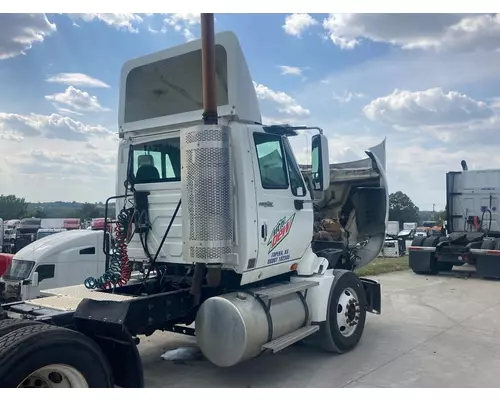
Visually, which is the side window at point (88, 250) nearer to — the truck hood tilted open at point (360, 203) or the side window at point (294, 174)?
the truck hood tilted open at point (360, 203)

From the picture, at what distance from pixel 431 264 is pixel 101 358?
1236 centimetres

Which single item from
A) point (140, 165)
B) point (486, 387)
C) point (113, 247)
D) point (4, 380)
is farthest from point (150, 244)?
point (486, 387)

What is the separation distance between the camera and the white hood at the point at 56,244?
381 inches

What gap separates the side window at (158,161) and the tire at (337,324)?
7.87 ft

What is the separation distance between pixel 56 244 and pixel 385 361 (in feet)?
22.0

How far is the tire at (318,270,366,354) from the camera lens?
6.16 metres

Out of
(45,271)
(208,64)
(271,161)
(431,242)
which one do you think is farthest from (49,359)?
(431,242)

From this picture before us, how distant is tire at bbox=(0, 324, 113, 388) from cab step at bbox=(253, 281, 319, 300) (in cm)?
181

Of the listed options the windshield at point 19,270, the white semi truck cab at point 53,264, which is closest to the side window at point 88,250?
the white semi truck cab at point 53,264

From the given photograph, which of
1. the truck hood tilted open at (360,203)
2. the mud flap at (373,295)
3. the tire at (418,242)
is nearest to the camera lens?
the mud flap at (373,295)

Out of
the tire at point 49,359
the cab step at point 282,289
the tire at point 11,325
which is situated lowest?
the tire at point 49,359

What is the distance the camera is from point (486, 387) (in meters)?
5.24

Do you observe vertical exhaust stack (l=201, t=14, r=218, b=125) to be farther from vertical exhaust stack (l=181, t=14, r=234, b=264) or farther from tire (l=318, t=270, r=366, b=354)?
tire (l=318, t=270, r=366, b=354)

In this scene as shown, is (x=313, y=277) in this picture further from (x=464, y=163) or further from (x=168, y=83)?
(x=464, y=163)
